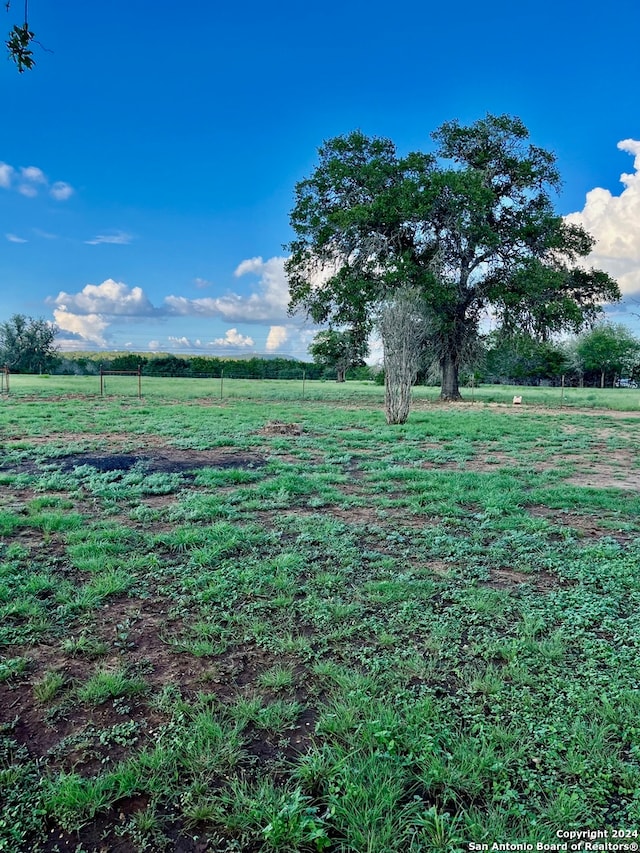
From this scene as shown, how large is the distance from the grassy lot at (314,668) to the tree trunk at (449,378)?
16.9 m

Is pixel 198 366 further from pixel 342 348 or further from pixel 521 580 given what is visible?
pixel 521 580

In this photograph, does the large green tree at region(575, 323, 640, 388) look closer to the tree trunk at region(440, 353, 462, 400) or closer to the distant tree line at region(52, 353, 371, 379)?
the distant tree line at region(52, 353, 371, 379)

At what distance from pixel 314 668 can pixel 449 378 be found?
21.0m

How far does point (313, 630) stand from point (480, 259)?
67.3ft

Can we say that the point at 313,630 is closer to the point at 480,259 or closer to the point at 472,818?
the point at 472,818

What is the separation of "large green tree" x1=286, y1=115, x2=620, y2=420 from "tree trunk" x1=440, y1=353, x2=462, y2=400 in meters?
0.36

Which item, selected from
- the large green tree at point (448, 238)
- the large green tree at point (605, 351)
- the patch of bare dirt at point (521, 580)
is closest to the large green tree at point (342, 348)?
the large green tree at point (448, 238)

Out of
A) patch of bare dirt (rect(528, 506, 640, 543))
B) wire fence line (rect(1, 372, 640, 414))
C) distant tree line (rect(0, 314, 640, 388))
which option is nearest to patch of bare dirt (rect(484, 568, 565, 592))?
patch of bare dirt (rect(528, 506, 640, 543))

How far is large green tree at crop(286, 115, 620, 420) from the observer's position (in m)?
18.4

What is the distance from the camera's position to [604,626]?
9.00 ft

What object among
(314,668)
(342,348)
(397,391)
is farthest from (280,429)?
(342,348)

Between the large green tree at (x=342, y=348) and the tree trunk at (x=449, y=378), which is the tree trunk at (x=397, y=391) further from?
the tree trunk at (x=449, y=378)

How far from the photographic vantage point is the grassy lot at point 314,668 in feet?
5.20

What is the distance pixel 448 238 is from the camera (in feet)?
64.1
